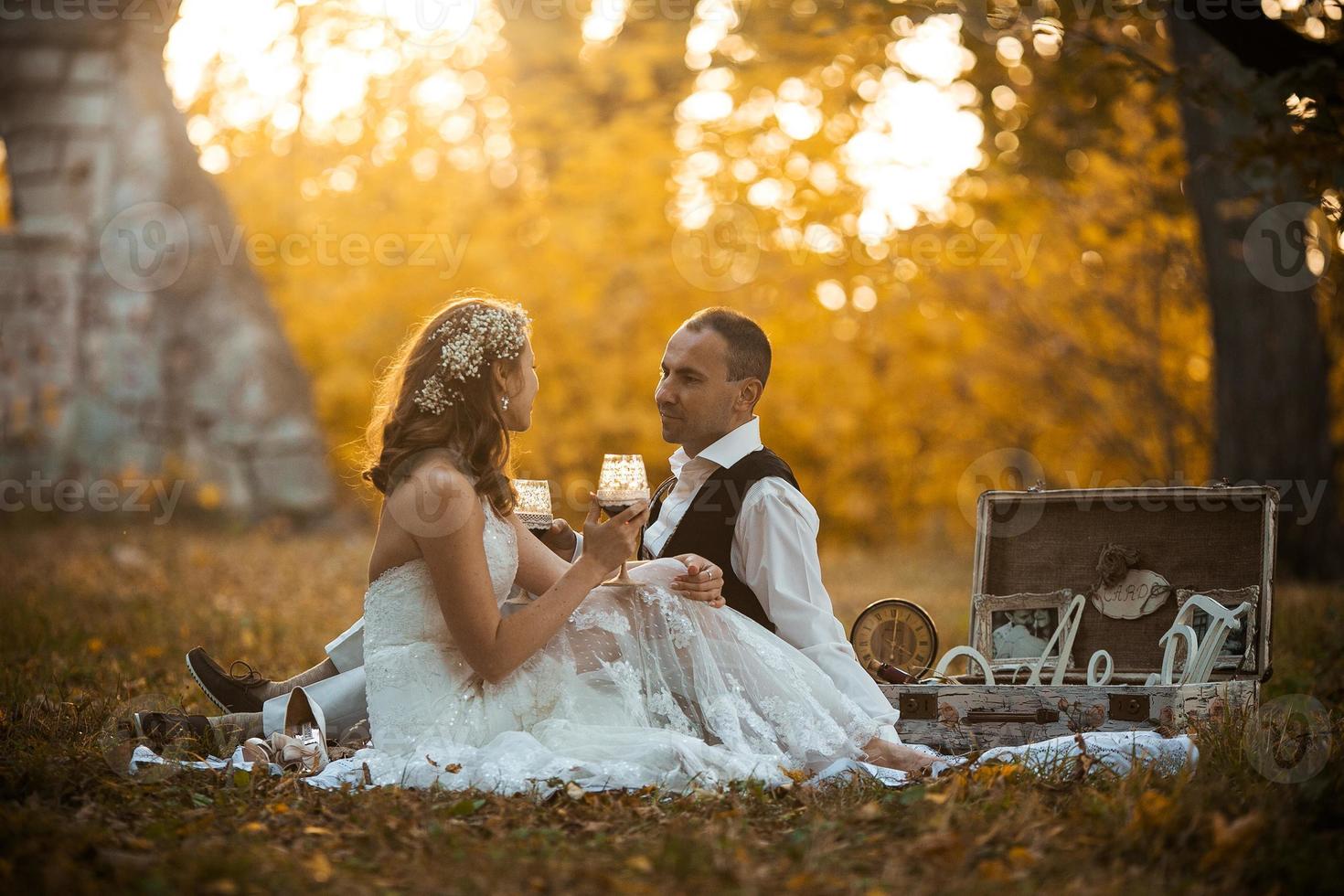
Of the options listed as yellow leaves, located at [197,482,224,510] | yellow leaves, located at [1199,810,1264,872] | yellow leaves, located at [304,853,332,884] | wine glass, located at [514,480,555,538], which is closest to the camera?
yellow leaves, located at [304,853,332,884]

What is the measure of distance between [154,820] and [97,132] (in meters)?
11.0

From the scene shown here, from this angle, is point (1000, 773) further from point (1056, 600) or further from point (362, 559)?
point (362, 559)

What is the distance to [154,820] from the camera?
3217 millimetres

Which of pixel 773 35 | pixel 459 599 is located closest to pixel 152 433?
pixel 773 35

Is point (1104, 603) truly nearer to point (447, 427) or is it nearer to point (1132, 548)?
point (1132, 548)

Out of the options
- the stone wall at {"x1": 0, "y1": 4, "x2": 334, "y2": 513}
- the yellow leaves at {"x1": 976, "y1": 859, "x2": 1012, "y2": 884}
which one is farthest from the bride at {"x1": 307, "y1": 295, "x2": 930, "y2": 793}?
the stone wall at {"x1": 0, "y1": 4, "x2": 334, "y2": 513}

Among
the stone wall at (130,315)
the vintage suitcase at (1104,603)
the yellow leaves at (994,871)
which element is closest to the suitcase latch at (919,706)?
the vintage suitcase at (1104,603)

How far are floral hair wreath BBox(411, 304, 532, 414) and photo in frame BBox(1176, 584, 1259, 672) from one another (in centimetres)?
253

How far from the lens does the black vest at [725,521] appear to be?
4.22 meters

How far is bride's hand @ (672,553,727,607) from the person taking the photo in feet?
12.6

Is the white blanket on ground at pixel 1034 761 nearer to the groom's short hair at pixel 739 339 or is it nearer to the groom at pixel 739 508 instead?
the groom at pixel 739 508

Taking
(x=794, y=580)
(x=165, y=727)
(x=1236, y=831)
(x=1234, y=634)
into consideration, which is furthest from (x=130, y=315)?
(x=1236, y=831)

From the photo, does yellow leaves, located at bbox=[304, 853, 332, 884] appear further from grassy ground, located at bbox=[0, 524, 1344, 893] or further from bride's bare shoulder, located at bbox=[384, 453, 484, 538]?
bride's bare shoulder, located at bbox=[384, 453, 484, 538]

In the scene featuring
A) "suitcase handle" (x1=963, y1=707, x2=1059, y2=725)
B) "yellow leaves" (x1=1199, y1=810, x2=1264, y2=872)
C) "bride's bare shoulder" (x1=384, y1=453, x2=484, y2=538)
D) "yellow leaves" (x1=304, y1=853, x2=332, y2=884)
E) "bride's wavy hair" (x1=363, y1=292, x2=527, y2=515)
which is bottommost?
"yellow leaves" (x1=304, y1=853, x2=332, y2=884)
